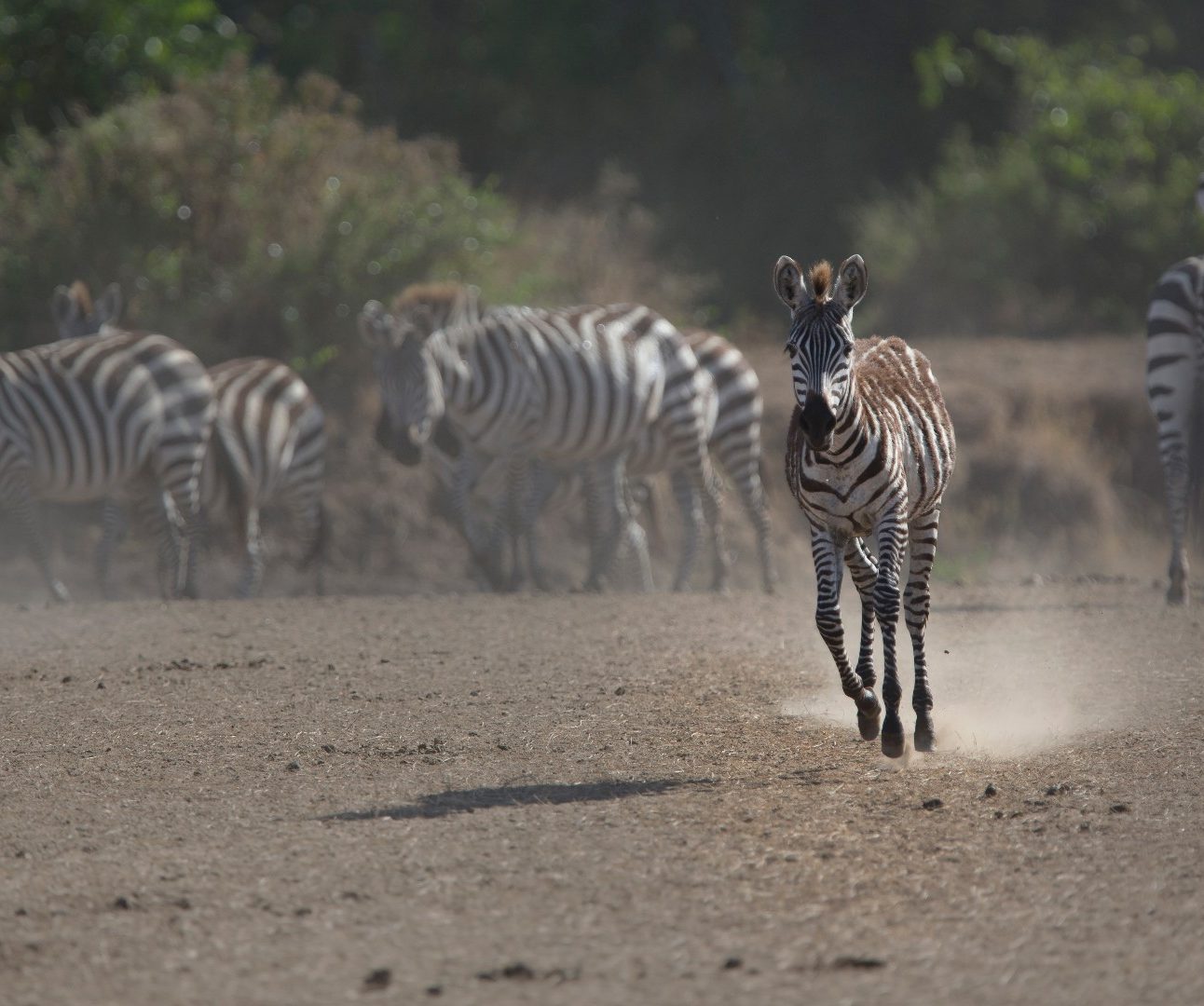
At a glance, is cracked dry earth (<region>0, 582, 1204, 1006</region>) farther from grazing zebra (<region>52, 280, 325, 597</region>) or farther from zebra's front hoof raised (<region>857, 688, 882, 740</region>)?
grazing zebra (<region>52, 280, 325, 597</region>)

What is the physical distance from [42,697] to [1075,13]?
25.6 metres

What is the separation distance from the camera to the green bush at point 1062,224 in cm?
2278

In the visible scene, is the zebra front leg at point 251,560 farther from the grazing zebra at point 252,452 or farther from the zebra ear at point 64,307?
the zebra ear at point 64,307

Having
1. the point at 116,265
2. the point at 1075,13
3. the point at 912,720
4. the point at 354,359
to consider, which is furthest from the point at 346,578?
the point at 1075,13

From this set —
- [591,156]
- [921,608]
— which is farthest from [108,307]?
[591,156]

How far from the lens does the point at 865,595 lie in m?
7.04

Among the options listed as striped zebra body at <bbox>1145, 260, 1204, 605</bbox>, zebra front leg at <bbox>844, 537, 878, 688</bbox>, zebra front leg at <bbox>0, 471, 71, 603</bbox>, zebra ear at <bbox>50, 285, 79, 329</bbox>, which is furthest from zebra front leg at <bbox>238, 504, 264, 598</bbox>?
zebra front leg at <bbox>844, 537, 878, 688</bbox>

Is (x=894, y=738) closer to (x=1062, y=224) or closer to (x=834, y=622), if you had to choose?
(x=834, y=622)

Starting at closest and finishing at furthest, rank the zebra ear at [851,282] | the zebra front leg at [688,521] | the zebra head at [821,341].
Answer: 1. the zebra head at [821,341]
2. the zebra ear at [851,282]
3. the zebra front leg at [688,521]

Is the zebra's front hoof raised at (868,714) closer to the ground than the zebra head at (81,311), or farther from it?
closer to the ground

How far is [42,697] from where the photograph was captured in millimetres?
8133

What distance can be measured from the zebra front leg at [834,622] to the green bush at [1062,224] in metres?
16.4

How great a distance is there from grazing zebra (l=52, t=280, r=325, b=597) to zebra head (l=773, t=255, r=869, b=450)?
26.6 ft

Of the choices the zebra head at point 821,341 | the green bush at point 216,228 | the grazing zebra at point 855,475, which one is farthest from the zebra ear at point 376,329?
the zebra head at point 821,341
